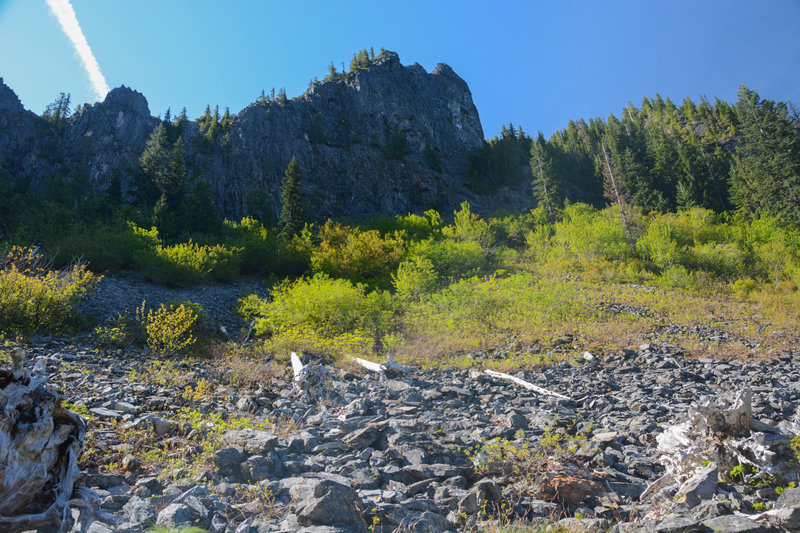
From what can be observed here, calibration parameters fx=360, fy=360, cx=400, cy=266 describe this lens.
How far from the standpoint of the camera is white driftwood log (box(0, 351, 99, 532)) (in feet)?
8.13

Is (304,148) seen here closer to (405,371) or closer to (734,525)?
(405,371)

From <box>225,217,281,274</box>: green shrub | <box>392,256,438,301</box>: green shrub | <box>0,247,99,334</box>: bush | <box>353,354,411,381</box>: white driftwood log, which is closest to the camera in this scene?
<box>353,354,411,381</box>: white driftwood log

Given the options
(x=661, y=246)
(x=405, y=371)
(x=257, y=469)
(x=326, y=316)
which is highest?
(x=661, y=246)

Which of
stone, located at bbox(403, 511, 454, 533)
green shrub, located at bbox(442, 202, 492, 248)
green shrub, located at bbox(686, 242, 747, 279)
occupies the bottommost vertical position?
stone, located at bbox(403, 511, 454, 533)

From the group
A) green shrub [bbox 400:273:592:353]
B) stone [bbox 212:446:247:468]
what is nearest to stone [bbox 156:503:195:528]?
stone [bbox 212:446:247:468]

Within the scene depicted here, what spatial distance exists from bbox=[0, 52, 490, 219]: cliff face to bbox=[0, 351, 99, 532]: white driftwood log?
5363 cm

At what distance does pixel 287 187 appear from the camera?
131 ft

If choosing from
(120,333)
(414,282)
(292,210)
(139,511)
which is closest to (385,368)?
(139,511)

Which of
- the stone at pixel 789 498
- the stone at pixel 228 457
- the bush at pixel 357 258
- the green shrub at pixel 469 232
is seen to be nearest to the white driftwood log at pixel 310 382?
the stone at pixel 228 457

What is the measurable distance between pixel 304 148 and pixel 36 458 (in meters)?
67.0

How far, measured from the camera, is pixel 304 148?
64.2m

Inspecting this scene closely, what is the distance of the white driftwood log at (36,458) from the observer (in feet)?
8.13

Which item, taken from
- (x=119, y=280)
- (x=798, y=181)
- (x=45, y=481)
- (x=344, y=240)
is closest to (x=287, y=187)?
(x=344, y=240)

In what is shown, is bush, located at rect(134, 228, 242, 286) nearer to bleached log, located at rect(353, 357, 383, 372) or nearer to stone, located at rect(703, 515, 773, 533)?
bleached log, located at rect(353, 357, 383, 372)
